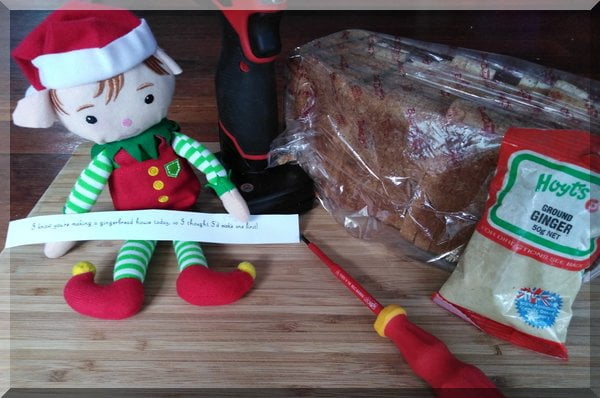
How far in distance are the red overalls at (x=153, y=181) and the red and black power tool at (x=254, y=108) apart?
0.09 meters

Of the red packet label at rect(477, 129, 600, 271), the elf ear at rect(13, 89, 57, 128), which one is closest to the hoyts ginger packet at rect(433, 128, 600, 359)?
the red packet label at rect(477, 129, 600, 271)

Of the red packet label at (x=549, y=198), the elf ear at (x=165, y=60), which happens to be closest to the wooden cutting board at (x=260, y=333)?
the red packet label at (x=549, y=198)

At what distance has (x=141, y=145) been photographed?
2.08 feet

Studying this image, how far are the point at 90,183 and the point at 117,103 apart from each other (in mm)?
125

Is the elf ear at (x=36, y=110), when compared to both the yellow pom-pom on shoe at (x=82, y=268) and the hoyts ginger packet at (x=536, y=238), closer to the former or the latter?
Answer: the yellow pom-pom on shoe at (x=82, y=268)

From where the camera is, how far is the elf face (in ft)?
1.84

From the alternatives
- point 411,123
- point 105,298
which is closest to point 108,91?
point 105,298

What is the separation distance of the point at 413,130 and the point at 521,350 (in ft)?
0.90

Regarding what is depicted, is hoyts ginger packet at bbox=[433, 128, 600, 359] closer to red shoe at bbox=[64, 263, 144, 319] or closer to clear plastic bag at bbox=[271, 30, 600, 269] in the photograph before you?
clear plastic bag at bbox=[271, 30, 600, 269]

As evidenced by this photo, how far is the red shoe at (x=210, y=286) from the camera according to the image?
0.62m

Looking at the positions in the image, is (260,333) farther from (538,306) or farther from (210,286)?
(538,306)

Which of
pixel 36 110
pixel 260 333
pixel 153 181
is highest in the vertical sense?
pixel 36 110

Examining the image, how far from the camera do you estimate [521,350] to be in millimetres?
579

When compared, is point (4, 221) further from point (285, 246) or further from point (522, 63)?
point (522, 63)
